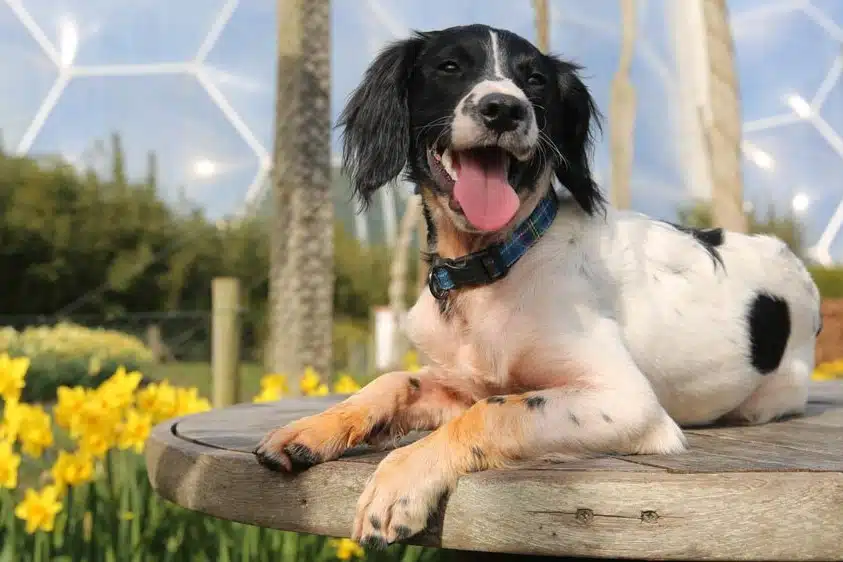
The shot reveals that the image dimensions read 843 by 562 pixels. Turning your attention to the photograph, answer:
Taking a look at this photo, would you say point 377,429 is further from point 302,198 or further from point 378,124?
point 302,198

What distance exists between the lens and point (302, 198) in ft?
22.2

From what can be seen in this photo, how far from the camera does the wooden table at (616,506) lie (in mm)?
1361

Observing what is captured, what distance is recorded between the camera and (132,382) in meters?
3.26

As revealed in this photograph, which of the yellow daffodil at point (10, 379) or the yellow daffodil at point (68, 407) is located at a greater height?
the yellow daffodil at point (10, 379)

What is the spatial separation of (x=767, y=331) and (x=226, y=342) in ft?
11.3

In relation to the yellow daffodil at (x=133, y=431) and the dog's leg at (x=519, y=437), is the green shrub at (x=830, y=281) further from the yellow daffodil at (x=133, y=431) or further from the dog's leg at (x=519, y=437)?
the dog's leg at (x=519, y=437)

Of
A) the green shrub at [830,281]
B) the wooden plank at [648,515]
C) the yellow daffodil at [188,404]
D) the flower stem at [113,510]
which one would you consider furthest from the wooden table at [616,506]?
the green shrub at [830,281]

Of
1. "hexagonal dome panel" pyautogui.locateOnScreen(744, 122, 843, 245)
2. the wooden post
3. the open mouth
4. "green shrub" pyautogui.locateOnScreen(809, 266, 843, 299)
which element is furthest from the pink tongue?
"hexagonal dome panel" pyautogui.locateOnScreen(744, 122, 843, 245)

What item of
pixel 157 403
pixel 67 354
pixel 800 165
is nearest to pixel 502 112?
pixel 157 403

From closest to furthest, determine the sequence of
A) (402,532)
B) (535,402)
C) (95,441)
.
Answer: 1. (402,532)
2. (535,402)
3. (95,441)

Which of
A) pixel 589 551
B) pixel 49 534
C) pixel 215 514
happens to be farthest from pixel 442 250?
pixel 49 534

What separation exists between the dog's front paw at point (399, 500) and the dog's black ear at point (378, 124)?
0.95 metres

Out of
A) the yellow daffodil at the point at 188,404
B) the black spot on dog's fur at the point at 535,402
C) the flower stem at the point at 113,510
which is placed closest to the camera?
the black spot on dog's fur at the point at 535,402

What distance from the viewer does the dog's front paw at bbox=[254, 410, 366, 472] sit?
1.66 m
